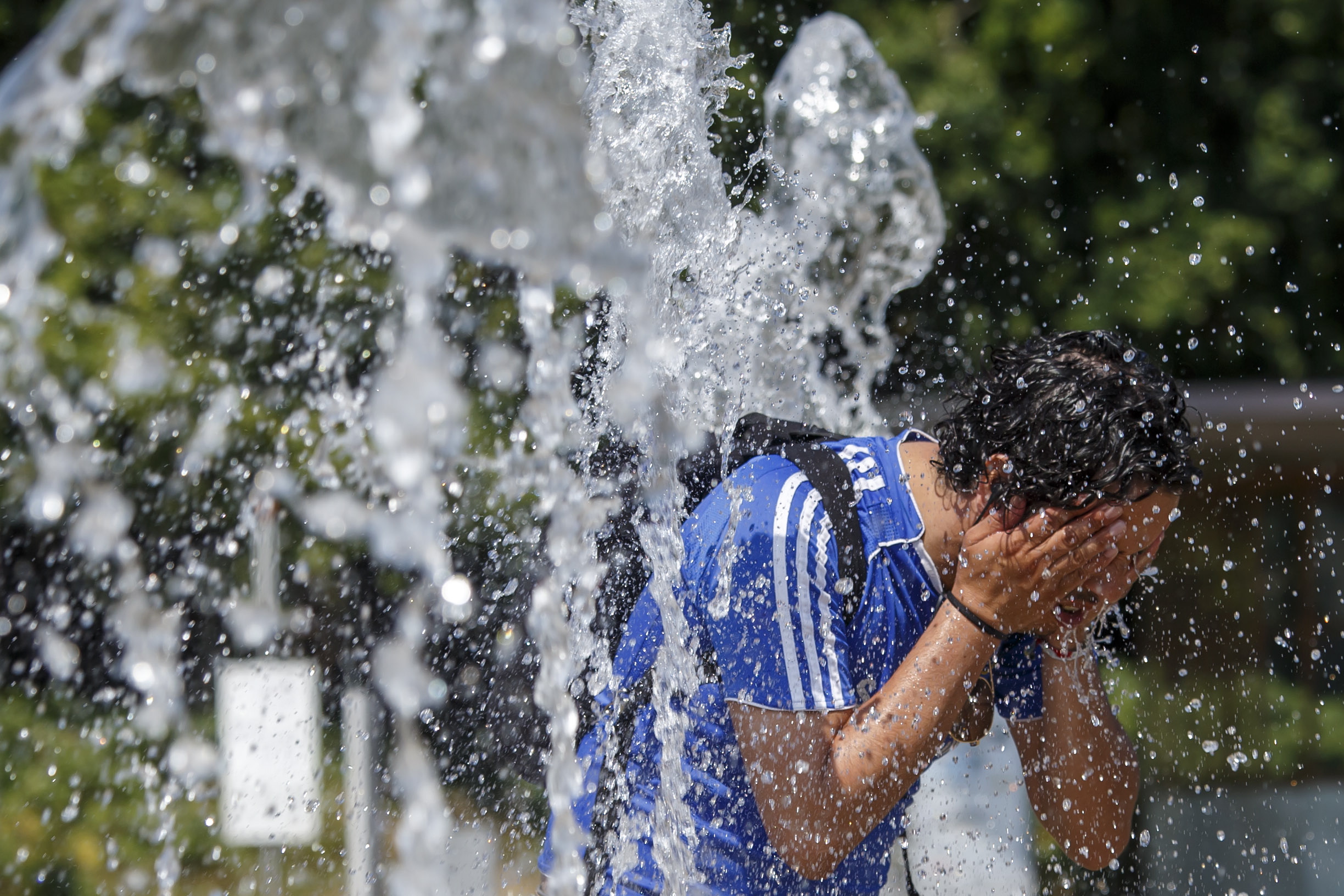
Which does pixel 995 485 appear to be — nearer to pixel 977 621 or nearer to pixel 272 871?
pixel 977 621

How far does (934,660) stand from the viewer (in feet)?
5.87

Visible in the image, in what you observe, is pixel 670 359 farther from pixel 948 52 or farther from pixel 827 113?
pixel 948 52

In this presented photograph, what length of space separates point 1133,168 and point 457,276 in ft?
13.3

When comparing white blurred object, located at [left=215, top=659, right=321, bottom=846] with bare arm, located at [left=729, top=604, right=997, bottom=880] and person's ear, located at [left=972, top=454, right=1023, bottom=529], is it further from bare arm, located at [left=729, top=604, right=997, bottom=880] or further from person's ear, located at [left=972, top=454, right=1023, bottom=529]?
person's ear, located at [left=972, top=454, right=1023, bottom=529]

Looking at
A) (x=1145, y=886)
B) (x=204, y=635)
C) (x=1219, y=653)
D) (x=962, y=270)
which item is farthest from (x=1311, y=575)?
(x=204, y=635)

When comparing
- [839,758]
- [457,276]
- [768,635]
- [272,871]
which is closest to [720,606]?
[768,635]

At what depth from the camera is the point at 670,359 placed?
242 cm

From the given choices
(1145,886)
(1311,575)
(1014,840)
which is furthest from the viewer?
(1311,575)

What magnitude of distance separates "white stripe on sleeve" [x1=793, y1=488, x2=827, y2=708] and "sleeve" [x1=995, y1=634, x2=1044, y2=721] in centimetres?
47

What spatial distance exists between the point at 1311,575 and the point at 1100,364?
369cm

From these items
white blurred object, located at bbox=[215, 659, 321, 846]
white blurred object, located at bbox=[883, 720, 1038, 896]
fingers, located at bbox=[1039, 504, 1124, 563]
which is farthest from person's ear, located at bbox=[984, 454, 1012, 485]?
white blurred object, located at bbox=[215, 659, 321, 846]

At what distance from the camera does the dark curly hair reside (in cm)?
181

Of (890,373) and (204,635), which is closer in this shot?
(204,635)

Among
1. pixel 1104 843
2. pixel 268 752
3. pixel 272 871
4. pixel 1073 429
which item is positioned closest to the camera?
pixel 1073 429
